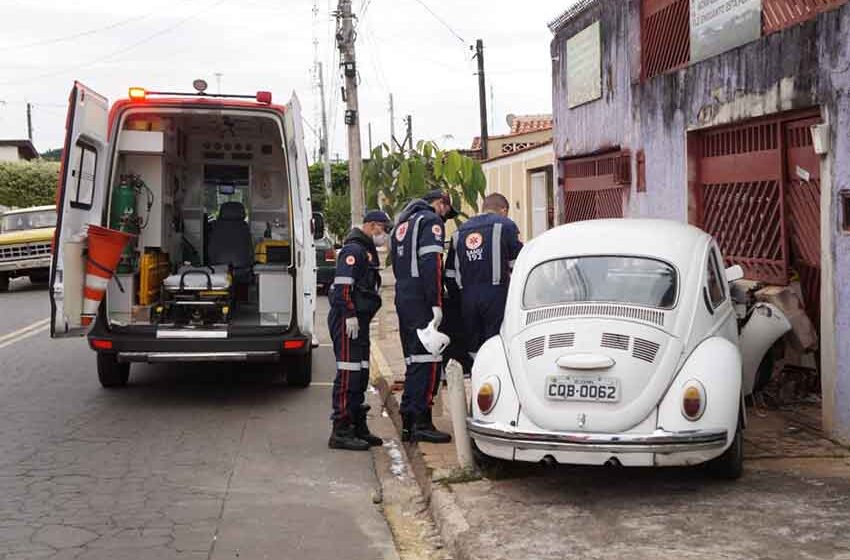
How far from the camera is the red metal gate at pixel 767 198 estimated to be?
8227 mm

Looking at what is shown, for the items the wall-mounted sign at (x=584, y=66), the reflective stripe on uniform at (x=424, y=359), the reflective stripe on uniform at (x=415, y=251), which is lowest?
the reflective stripe on uniform at (x=424, y=359)

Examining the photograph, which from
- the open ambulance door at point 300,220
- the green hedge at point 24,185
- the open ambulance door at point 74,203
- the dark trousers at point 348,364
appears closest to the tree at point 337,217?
the green hedge at point 24,185

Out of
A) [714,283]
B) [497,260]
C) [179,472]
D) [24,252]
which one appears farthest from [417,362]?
[24,252]

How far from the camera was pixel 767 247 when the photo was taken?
9.08m

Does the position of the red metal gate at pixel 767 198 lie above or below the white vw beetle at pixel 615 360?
above

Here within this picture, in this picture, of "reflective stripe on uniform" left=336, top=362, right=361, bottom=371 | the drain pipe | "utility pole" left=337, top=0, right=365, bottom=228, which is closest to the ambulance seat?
"reflective stripe on uniform" left=336, top=362, right=361, bottom=371

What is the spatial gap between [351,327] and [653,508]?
278 centimetres

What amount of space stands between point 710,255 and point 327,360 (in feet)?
22.4

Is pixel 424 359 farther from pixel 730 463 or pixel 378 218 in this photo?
pixel 730 463

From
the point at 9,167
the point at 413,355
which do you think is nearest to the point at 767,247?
the point at 413,355

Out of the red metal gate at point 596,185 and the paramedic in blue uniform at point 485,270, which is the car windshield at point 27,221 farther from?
the paramedic in blue uniform at point 485,270

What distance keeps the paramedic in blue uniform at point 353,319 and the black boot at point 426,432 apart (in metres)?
0.41

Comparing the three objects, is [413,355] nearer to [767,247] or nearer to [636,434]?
[636,434]

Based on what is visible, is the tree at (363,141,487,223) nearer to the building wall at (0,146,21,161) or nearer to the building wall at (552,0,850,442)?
the building wall at (552,0,850,442)
